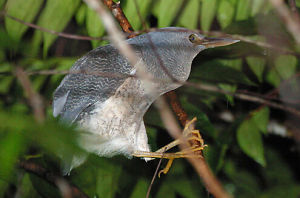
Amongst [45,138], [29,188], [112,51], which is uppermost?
[45,138]

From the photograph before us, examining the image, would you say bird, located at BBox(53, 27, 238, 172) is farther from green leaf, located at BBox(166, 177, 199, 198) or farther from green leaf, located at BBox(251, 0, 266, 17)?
green leaf, located at BBox(166, 177, 199, 198)

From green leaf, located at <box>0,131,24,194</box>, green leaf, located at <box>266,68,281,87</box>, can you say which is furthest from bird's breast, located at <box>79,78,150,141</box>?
green leaf, located at <box>0,131,24,194</box>

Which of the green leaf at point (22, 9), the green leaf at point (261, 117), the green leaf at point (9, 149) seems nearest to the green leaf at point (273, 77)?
the green leaf at point (261, 117)

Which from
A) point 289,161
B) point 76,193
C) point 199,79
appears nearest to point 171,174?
point 199,79

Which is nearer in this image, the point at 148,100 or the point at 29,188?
the point at 148,100

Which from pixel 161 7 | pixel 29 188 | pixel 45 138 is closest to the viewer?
pixel 45 138

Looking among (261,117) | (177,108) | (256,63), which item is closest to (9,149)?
(177,108)

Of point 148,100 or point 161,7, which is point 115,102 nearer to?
point 148,100
